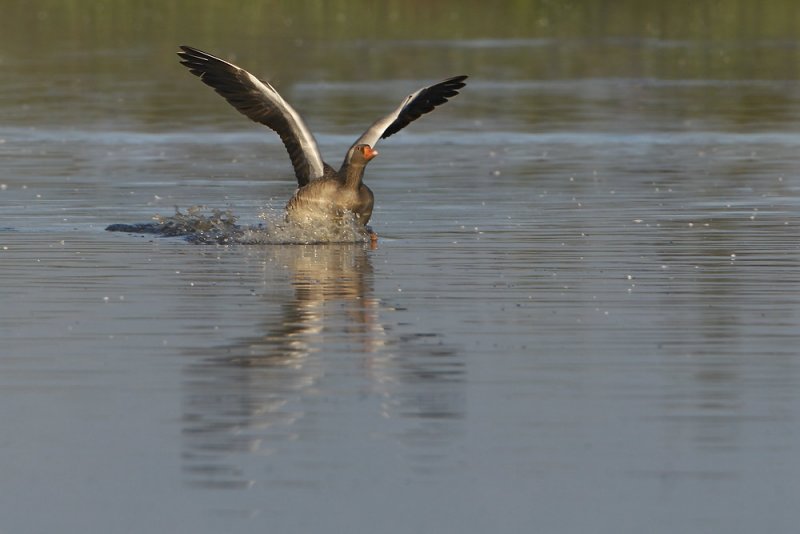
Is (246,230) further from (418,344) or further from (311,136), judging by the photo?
(418,344)

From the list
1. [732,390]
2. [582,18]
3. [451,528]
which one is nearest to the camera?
[451,528]

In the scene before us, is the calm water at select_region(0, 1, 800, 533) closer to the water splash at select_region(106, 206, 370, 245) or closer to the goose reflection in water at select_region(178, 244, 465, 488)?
the goose reflection in water at select_region(178, 244, 465, 488)

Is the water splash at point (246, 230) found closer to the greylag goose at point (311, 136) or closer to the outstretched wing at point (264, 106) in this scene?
the greylag goose at point (311, 136)

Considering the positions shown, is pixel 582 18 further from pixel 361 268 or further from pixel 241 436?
pixel 241 436

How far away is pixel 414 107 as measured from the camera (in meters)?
20.1

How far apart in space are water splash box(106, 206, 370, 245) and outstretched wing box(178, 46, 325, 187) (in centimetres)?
90

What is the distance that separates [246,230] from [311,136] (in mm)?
1545

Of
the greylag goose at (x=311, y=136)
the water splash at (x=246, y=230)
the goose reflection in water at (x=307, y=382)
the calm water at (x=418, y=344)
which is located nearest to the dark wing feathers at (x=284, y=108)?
the greylag goose at (x=311, y=136)

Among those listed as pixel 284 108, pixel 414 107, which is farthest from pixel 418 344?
pixel 414 107

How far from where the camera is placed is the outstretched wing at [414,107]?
1889cm

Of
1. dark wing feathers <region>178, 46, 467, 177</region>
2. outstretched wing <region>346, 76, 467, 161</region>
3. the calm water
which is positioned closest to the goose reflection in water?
the calm water

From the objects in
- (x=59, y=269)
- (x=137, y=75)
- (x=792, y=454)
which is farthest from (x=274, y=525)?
(x=137, y=75)

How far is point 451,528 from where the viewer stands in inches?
300

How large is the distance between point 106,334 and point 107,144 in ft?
54.1
